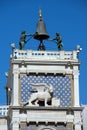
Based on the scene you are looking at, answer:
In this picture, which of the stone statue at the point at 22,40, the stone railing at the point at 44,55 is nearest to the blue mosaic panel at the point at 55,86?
the stone railing at the point at 44,55

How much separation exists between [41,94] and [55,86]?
1.34 meters

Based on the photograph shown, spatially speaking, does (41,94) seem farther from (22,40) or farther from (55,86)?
(22,40)

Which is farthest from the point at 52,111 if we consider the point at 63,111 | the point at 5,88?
the point at 5,88

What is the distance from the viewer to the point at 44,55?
4975cm

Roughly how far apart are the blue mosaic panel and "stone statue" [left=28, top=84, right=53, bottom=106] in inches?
17.9

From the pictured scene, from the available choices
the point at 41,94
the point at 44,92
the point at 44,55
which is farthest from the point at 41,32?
the point at 41,94

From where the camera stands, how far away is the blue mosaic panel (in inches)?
1914

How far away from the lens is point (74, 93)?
48.8 m

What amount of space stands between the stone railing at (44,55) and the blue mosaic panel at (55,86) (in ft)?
4.78

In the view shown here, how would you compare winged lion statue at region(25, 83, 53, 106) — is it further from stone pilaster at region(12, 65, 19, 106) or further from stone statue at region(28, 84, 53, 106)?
stone pilaster at region(12, 65, 19, 106)

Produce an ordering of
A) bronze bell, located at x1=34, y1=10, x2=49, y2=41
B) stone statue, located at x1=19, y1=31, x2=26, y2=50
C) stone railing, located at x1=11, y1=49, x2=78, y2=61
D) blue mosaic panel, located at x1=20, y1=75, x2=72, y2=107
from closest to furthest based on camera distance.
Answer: blue mosaic panel, located at x1=20, y1=75, x2=72, y2=107, stone railing, located at x1=11, y1=49, x2=78, y2=61, stone statue, located at x1=19, y1=31, x2=26, y2=50, bronze bell, located at x1=34, y1=10, x2=49, y2=41

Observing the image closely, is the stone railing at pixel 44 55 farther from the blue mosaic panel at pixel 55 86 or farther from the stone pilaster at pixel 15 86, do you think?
the blue mosaic panel at pixel 55 86

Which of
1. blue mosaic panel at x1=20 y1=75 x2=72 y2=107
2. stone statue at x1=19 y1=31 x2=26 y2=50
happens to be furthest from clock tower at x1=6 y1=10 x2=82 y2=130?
stone statue at x1=19 y1=31 x2=26 y2=50

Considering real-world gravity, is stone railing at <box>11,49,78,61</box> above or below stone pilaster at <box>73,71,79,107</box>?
above
